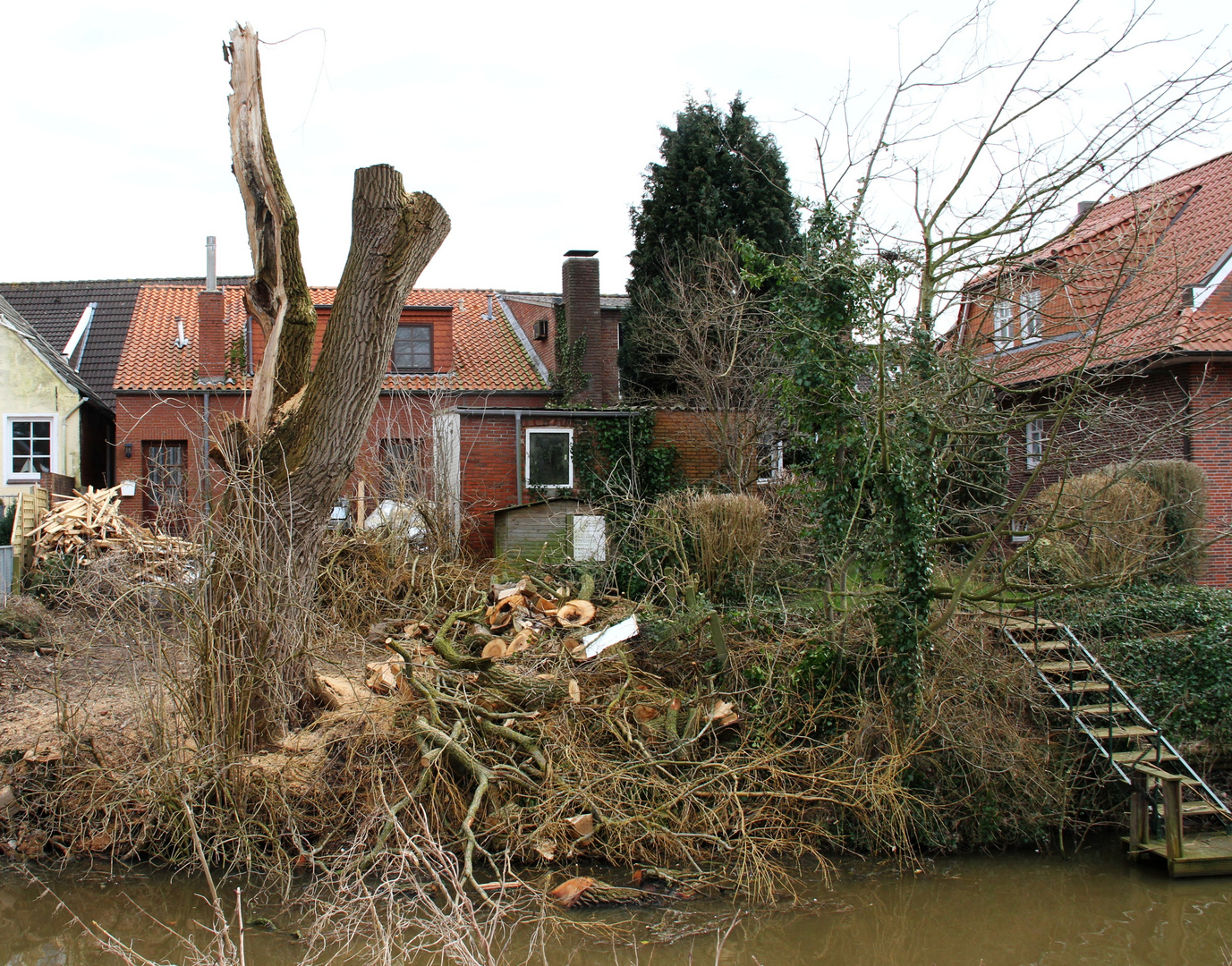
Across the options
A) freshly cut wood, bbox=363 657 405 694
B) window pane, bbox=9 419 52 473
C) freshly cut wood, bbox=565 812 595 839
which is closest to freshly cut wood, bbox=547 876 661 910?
freshly cut wood, bbox=565 812 595 839

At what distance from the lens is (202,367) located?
23797mm

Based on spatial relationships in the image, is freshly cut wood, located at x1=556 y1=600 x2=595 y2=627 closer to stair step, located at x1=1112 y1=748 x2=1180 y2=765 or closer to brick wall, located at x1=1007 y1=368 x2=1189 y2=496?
brick wall, located at x1=1007 y1=368 x2=1189 y2=496

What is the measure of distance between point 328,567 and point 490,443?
22.2ft

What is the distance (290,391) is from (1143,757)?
29.3 ft

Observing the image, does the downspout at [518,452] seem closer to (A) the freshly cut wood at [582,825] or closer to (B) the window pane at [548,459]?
(B) the window pane at [548,459]

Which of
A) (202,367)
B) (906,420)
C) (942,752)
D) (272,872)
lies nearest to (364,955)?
(272,872)

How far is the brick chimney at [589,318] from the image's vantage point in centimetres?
2414

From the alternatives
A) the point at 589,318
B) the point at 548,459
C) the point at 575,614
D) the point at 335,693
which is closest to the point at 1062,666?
the point at 575,614

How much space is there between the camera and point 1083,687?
10.5 m

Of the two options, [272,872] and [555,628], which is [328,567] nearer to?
[555,628]

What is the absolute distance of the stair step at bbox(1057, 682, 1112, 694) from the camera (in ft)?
34.3

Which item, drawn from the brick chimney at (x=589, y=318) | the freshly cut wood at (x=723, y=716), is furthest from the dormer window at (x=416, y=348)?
the freshly cut wood at (x=723, y=716)

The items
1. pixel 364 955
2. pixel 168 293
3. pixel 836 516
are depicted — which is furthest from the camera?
pixel 168 293

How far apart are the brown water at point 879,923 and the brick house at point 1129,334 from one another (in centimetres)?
354
